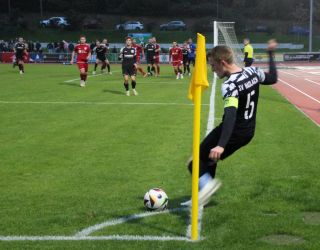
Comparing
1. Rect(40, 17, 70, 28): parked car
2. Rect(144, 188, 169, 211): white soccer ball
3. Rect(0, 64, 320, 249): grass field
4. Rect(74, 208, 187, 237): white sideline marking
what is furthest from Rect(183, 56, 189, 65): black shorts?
Rect(40, 17, 70, 28): parked car

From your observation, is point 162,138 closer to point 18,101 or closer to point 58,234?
point 58,234

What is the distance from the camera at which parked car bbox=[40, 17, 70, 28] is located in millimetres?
70750

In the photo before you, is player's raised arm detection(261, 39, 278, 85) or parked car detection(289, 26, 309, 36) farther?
parked car detection(289, 26, 309, 36)

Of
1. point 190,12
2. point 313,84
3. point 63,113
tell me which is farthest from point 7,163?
point 190,12

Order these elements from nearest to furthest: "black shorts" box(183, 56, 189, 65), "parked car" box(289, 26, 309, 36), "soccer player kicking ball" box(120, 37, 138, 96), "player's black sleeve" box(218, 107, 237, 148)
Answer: "player's black sleeve" box(218, 107, 237, 148) → "soccer player kicking ball" box(120, 37, 138, 96) → "black shorts" box(183, 56, 189, 65) → "parked car" box(289, 26, 309, 36)

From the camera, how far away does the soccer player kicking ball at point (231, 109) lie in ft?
17.3

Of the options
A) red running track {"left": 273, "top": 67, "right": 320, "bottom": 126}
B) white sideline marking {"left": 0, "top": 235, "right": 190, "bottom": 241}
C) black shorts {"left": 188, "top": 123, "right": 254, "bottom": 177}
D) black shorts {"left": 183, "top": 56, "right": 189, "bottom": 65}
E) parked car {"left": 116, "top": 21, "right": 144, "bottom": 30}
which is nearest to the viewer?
white sideline marking {"left": 0, "top": 235, "right": 190, "bottom": 241}

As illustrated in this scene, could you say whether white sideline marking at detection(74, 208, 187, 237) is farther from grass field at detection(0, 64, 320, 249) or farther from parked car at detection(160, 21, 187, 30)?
parked car at detection(160, 21, 187, 30)

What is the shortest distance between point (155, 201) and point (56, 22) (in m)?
67.8

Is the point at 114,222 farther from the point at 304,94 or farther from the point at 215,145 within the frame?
the point at 304,94

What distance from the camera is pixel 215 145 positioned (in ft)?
19.6

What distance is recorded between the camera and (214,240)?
5.35 meters

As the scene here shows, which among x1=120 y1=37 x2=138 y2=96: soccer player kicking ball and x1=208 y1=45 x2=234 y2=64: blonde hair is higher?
x1=208 y1=45 x2=234 y2=64: blonde hair

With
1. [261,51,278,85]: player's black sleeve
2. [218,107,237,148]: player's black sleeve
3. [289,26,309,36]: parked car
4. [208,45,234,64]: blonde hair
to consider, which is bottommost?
[218,107,237,148]: player's black sleeve
